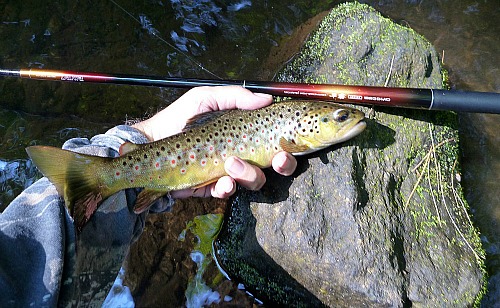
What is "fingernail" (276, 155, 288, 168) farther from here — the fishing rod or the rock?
the fishing rod

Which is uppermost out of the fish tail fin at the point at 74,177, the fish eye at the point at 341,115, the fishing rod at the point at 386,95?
the fishing rod at the point at 386,95

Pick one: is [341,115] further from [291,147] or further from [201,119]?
[201,119]

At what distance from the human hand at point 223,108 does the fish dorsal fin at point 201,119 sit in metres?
0.27

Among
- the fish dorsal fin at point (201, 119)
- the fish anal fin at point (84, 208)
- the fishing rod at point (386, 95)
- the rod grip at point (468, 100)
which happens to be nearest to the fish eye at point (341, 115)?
the fishing rod at point (386, 95)

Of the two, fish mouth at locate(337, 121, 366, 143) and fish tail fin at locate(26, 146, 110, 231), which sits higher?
fish mouth at locate(337, 121, 366, 143)

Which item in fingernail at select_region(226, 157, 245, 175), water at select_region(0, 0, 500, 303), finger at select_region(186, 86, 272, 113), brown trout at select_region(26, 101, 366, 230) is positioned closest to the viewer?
brown trout at select_region(26, 101, 366, 230)

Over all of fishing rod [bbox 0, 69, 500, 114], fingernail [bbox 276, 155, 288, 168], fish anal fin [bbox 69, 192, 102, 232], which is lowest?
fish anal fin [bbox 69, 192, 102, 232]

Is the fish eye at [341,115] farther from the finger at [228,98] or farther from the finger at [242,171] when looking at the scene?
the finger at [242,171]

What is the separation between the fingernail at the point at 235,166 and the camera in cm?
354

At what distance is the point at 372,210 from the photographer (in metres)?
3.86

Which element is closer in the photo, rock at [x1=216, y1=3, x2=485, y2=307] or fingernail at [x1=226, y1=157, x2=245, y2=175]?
fingernail at [x1=226, y1=157, x2=245, y2=175]

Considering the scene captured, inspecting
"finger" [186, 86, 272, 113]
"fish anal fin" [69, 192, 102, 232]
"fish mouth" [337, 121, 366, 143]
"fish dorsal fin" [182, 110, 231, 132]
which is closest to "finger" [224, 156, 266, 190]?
"fish dorsal fin" [182, 110, 231, 132]

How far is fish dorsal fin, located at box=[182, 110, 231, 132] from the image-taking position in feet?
12.1

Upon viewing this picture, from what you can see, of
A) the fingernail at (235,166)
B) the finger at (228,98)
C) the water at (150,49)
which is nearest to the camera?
the fingernail at (235,166)
